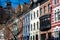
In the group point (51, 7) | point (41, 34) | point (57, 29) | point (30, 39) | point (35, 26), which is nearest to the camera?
point (57, 29)

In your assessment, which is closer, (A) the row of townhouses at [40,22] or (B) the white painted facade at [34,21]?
(A) the row of townhouses at [40,22]

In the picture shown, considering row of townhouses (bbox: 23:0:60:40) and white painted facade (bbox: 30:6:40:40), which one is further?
white painted facade (bbox: 30:6:40:40)

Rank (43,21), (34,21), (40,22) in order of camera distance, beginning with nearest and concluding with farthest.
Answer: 1. (43,21)
2. (40,22)
3. (34,21)

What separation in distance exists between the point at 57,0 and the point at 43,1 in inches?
319

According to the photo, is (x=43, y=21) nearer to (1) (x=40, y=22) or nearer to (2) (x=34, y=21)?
(1) (x=40, y=22)

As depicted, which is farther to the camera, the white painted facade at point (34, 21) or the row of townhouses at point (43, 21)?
the white painted facade at point (34, 21)

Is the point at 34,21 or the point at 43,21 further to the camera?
the point at 34,21

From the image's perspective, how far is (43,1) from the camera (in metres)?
48.2

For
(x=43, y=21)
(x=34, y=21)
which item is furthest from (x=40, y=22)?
(x=34, y=21)

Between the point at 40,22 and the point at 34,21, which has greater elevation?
the point at 34,21

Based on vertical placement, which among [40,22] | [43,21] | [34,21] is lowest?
[40,22]

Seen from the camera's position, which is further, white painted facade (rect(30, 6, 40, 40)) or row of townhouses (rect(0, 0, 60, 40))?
white painted facade (rect(30, 6, 40, 40))

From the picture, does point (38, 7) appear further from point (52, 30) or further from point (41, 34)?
point (52, 30)

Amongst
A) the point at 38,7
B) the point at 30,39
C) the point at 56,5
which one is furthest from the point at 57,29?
the point at 30,39
